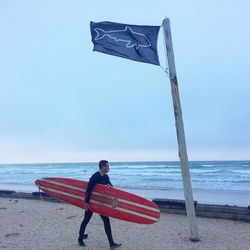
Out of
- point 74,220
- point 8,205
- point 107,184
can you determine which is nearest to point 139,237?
point 107,184

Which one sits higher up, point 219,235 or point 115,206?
point 115,206

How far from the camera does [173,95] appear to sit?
22.3 feet

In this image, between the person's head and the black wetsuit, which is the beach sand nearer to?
the black wetsuit

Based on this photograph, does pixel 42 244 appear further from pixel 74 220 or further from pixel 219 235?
pixel 219 235

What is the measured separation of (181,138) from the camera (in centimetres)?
667

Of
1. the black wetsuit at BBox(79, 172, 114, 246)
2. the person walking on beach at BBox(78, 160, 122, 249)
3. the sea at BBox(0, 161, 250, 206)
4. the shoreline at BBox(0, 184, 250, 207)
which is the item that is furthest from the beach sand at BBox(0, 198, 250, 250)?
the sea at BBox(0, 161, 250, 206)

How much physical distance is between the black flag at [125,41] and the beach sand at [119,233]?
3.47m

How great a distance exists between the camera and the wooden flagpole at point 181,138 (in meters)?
6.57

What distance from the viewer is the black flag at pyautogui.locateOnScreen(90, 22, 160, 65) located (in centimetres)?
655

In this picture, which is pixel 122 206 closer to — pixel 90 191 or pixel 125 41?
pixel 90 191

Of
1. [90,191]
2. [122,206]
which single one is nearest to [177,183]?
[122,206]

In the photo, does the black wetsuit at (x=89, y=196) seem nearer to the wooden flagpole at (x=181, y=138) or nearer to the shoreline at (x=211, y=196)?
the wooden flagpole at (x=181, y=138)

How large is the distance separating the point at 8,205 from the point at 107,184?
22.6 ft

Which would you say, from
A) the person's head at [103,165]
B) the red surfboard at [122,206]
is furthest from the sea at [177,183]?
the person's head at [103,165]
